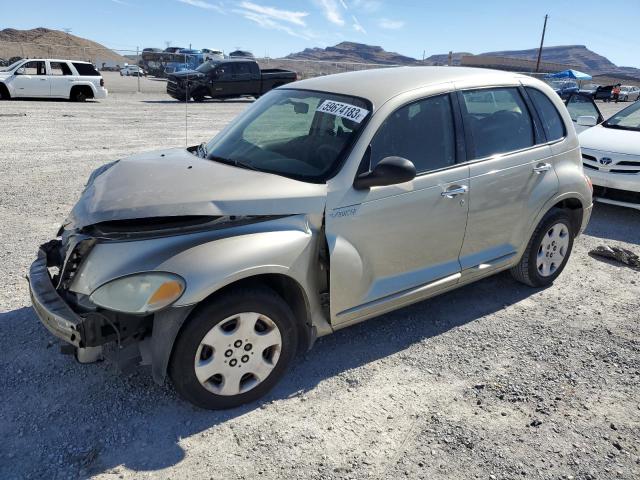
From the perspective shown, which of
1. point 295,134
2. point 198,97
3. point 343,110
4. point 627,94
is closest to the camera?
point 343,110

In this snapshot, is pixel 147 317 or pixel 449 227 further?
pixel 449 227

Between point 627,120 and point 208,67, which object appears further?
point 208,67

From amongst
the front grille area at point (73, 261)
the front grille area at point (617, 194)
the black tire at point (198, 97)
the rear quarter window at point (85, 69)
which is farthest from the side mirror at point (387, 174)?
the black tire at point (198, 97)

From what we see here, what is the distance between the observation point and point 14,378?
3186 millimetres

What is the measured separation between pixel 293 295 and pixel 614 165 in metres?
5.69

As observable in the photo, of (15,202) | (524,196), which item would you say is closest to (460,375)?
(524,196)

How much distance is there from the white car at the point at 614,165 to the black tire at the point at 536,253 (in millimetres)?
2686

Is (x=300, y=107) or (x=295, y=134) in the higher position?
(x=300, y=107)

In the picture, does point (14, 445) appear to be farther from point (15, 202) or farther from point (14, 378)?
point (15, 202)

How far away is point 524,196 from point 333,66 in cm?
4420

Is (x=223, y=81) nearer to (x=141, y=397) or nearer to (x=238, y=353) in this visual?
(x=141, y=397)

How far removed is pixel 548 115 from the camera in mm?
4457

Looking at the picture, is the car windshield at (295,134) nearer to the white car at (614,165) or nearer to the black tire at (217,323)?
the black tire at (217,323)

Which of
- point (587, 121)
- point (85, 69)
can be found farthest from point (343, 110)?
point (85, 69)
